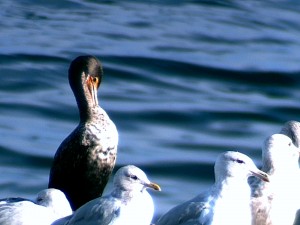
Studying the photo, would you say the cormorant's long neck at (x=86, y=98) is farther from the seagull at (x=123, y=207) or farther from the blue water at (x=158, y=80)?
the seagull at (x=123, y=207)

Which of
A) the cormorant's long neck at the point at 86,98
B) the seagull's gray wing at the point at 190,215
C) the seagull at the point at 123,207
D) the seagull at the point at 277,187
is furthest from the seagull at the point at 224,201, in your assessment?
the cormorant's long neck at the point at 86,98

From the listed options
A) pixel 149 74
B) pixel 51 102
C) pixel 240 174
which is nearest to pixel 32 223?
pixel 240 174

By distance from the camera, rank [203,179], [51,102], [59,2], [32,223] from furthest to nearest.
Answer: [59,2]
[51,102]
[203,179]
[32,223]

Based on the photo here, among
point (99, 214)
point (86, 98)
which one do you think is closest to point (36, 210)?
point (99, 214)

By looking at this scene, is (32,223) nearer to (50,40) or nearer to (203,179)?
(203,179)

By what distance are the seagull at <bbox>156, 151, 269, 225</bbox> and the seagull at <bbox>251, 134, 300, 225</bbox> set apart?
28.3 inches

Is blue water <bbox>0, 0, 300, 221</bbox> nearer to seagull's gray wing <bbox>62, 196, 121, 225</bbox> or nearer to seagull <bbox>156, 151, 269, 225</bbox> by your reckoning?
seagull <bbox>156, 151, 269, 225</bbox>

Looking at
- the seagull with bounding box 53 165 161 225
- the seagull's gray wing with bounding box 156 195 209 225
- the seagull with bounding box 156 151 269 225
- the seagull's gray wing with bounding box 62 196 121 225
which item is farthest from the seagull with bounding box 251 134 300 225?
the seagull's gray wing with bounding box 62 196 121 225

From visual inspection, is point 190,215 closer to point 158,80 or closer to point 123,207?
point 123,207

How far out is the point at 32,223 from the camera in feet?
30.6

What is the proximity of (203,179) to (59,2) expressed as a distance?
884cm

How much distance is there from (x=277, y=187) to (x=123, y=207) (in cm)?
177

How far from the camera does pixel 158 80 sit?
19.3 metres

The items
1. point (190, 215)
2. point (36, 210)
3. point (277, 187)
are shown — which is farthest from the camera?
point (277, 187)
